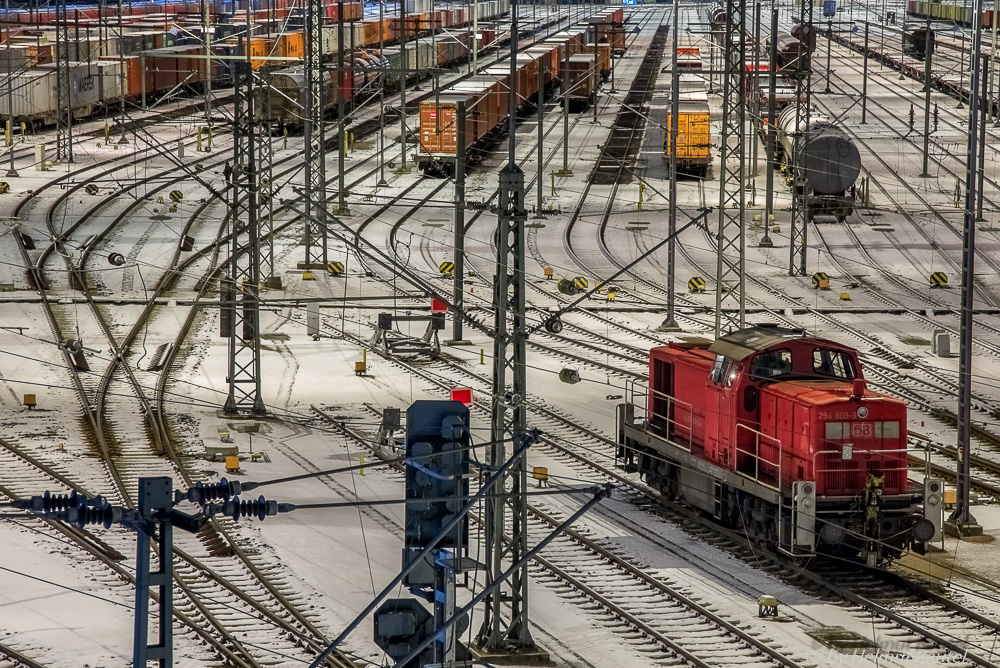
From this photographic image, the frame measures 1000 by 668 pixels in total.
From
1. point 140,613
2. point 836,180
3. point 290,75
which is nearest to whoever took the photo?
point 140,613

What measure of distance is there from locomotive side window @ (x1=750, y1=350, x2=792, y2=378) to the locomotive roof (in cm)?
14

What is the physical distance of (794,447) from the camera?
66.0 feet

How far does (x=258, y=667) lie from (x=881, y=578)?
8518 mm

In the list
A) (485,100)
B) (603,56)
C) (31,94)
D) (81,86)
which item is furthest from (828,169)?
(603,56)

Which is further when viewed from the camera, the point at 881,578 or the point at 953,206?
the point at 953,206

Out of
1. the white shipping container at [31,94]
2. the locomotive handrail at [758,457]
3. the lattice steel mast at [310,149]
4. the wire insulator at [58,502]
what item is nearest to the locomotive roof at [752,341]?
the locomotive handrail at [758,457]

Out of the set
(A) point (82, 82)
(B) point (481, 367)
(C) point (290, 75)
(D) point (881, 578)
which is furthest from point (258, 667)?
(A) point (82, 82)

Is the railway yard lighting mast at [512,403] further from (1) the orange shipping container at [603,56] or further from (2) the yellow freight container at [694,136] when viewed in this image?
(1) the orange shipping container at [603,56]

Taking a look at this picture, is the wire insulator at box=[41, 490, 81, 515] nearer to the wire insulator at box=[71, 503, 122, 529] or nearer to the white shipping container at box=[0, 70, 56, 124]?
the wire insulator at box=[71, 503, 122, 529]

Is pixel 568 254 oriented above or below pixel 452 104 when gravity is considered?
below

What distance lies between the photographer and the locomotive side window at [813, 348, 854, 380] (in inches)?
827

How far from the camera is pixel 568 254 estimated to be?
156ft

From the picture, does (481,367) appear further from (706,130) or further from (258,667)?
(706,130)

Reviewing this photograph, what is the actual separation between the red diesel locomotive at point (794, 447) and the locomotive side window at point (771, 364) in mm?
13
